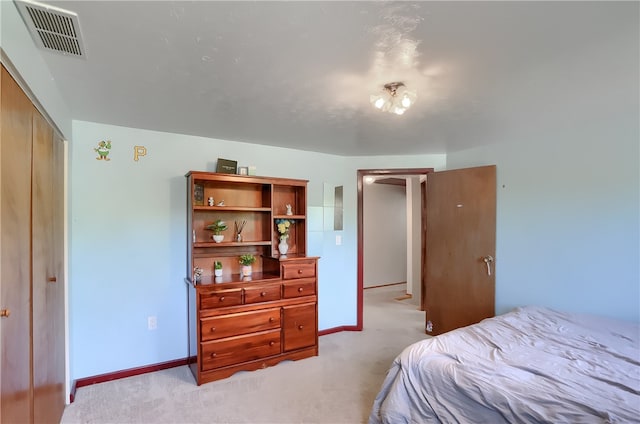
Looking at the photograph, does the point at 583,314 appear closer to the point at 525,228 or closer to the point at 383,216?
the point at 525,228

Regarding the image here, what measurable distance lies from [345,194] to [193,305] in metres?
2.12

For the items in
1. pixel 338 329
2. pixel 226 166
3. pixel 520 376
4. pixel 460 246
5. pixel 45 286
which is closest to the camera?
pixel 520 376

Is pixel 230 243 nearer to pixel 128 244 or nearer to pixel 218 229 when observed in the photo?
pixel 218 229

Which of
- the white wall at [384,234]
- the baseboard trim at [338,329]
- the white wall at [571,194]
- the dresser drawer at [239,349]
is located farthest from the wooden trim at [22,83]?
the white wall at [384,234]

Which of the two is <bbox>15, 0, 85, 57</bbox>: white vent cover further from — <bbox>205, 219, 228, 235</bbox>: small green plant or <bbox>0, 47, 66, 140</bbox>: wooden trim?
<bbox>205, 219, 228, 235</bbox>: small green plant

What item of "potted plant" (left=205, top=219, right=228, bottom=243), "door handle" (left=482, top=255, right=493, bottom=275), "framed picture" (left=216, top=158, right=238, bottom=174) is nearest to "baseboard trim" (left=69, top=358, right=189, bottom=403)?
"potted plant" (left=205, top=219, right=228, bottom=243)

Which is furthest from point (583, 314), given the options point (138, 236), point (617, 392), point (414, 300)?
point (138, 236)

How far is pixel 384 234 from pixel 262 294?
434cm

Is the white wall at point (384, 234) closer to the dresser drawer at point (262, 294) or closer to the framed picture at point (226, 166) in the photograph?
the dresser drawer at point (262, 294)

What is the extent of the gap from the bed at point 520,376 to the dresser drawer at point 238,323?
1.24 m

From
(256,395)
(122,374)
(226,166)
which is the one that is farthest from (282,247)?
(122,374)

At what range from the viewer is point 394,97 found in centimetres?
190

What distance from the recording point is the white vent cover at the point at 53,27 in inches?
48.4

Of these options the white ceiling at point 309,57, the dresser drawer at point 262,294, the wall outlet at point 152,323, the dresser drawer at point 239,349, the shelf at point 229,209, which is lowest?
the dresser drawer at point 239,349
